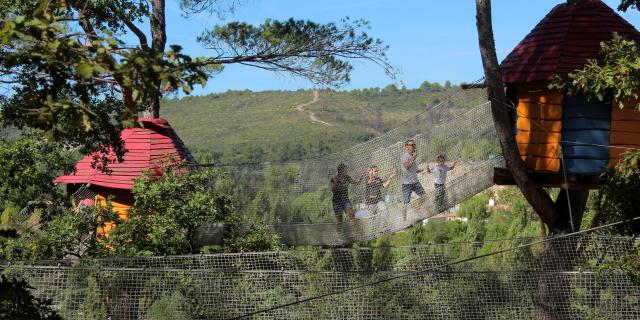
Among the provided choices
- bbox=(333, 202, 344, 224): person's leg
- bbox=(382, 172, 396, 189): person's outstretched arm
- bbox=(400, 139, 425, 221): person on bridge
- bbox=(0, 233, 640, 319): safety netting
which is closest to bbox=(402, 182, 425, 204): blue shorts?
bbox=(400, 139, 425, 221): person on bridge

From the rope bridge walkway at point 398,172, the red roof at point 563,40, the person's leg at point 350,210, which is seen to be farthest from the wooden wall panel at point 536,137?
the person's leg at point 350,210

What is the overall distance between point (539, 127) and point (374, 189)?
1787mm

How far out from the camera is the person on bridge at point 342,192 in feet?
33.5

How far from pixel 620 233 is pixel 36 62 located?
5904mm

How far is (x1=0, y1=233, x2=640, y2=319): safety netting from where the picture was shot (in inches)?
317

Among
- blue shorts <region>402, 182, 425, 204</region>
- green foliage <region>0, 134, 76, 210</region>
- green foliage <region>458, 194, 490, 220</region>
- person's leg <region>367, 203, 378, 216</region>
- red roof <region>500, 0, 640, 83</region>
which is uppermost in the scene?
green foliage <region>458, 194, 490, 220</region>

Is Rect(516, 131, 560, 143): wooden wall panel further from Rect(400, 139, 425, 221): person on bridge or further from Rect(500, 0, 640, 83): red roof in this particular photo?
Rect(400, 139, 425, 221): person on bridge

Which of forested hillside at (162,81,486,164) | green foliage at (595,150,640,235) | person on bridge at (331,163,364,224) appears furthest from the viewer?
forested hillside at (162,81,486,164)

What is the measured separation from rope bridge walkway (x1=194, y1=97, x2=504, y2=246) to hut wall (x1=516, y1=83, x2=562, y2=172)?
1.12ft

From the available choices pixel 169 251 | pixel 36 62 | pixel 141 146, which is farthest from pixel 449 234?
pixel 36 62

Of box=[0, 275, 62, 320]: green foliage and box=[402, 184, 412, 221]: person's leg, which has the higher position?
box=[402, 184, 412, 221]: person's leg

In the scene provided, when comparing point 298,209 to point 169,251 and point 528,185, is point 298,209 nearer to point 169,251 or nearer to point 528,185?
point 169,251

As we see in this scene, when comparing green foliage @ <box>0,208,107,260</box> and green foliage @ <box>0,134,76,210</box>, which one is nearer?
green foliage @ <box>0,208,107,260</box>

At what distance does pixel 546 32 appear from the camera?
10.4m
